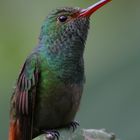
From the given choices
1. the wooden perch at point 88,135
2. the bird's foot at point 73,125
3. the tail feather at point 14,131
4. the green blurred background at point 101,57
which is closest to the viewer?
the wooden perch at point 88,135

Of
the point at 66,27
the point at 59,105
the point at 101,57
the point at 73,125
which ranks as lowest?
the point at 73,125

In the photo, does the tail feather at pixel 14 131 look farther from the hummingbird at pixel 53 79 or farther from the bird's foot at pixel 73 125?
the bird's foot at pixel 73 125

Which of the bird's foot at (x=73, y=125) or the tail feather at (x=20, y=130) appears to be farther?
the tail feather at (x=20, y=130)

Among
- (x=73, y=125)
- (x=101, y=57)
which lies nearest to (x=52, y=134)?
(x=73, y=125)

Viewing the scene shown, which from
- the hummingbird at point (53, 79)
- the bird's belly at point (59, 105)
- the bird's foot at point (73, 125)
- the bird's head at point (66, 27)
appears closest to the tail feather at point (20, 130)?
the hummingbird at point (53, 79)

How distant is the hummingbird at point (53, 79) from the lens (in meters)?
11.4

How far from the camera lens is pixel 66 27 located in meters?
11.5

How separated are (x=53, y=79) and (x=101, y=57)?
0.66m

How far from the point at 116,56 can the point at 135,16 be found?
21.5 inches

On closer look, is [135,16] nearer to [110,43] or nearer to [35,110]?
[110,43]

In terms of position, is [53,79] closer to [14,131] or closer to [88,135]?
[14,131]

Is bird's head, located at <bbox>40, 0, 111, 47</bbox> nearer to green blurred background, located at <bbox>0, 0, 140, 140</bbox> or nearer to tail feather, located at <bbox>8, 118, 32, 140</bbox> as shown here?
green blurred background, located at <bbox>0, 0, 140, 140</bbox>

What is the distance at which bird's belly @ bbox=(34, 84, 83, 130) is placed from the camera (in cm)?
1135

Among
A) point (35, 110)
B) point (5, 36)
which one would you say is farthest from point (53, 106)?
point (5, 36)
